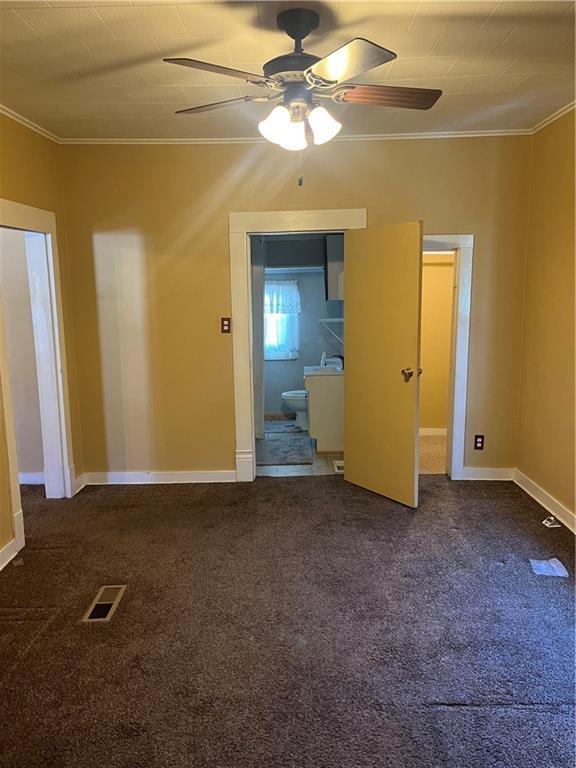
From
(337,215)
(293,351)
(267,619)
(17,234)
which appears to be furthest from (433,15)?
(293,351)

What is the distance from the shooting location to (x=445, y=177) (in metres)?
3.56

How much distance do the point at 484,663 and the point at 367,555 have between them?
0.89 metres

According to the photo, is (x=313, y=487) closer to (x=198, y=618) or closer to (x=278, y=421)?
(x=198, y=618)

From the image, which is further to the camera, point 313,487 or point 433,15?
point 313,487

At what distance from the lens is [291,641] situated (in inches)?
82.7

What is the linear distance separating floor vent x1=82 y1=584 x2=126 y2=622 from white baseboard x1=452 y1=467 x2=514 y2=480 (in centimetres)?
259

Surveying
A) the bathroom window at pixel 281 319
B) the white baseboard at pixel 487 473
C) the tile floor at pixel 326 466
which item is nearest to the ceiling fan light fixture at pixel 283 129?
the tile floor at pixel 326 466

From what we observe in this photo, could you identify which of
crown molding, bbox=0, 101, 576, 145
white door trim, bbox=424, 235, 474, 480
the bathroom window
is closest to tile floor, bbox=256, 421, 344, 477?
white door trim, bbox=424, 235, 474, 480

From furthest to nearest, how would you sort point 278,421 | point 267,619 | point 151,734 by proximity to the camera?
point 278,421 → point 267,619 → point 151,734

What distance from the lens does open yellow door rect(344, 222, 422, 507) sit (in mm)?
3242

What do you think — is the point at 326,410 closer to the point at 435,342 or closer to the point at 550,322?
the point at 435,342

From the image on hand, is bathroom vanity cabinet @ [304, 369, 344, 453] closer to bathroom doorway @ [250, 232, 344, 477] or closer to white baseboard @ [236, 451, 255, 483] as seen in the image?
bathroom doorway @ [250, 232, 344, 477]

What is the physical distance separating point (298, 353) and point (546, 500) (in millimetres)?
3862

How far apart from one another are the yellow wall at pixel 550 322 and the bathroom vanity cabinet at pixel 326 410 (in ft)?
5.33
